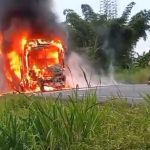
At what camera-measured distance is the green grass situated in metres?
6.74

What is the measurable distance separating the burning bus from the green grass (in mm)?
24538

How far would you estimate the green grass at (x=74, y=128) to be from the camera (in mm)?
6742

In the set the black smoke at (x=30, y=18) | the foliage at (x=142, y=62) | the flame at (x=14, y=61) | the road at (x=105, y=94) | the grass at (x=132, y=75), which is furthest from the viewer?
the black smoke at (x=30, y=18)

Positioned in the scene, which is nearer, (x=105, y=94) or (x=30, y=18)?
(x=105, y=94)

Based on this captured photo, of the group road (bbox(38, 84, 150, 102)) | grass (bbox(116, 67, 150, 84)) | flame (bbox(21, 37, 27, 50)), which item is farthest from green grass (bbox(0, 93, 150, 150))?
flame (bbox(21, 37, 27, 50))

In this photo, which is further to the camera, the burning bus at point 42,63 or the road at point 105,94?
the burning bus at point 42,63

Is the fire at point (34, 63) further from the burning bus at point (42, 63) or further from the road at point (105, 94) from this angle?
the road at point (105, 94)

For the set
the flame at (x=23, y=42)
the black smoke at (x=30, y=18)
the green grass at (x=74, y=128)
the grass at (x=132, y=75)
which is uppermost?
the black smoke at (x=30, y=18)

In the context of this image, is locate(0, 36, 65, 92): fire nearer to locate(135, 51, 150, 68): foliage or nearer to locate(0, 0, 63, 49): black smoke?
locate(0, 0, 63, 49): black smoke

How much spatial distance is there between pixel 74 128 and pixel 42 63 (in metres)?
27.6

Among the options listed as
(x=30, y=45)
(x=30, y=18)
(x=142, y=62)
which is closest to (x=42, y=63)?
(x=30, y=45)

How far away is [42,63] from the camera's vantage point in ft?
114

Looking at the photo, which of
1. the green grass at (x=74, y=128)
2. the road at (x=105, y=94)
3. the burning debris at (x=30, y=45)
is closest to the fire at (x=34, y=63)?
the burning debris at (x=30, y=45)

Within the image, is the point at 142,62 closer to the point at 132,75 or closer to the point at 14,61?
the point at 132,75
